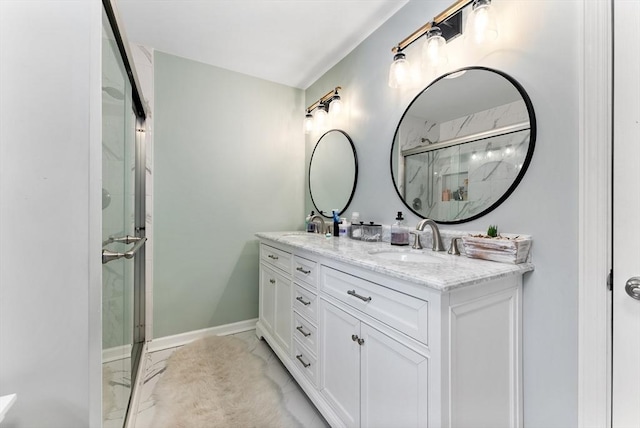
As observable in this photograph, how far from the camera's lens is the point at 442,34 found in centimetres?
133

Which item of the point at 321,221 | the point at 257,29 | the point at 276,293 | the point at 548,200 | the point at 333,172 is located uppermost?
the point at 257,29

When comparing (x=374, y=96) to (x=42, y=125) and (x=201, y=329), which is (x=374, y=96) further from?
(x=201, y=329)

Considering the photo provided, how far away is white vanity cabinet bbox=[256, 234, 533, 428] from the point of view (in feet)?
2.61

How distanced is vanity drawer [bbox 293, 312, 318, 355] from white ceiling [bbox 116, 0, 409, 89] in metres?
1.89

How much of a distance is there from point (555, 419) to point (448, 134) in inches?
48.6

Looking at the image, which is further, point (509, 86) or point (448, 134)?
point (448, 134)

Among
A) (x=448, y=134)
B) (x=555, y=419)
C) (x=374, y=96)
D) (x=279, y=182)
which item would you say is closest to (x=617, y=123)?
(x=448, y=134)

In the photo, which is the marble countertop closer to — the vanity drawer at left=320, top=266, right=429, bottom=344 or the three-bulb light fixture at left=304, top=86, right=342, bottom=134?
the vanity drawer at left=320, top=266, right=429, bottom=344

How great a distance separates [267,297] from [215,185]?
105cm

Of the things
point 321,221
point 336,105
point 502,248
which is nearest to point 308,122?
point 336,105

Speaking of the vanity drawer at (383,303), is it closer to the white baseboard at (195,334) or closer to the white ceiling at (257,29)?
the white baseboard at (195,334)

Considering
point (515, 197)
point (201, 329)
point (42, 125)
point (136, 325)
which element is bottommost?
point (201, 329)

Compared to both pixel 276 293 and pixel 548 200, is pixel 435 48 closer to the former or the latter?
pixel 548 200

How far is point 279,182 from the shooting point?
8.34 ft
